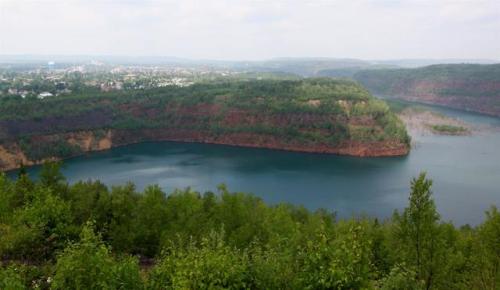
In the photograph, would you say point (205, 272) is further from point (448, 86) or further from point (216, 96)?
point (448, 86)

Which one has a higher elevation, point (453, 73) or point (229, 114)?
point (453, 73)

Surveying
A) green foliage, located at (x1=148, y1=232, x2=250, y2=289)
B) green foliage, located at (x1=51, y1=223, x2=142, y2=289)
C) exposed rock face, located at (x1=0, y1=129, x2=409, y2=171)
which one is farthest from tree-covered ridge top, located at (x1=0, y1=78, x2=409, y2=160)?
green foliage, located at (x1=148, y1=232, x2=250, y2=289)

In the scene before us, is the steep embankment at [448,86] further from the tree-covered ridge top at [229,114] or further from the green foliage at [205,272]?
the green foliage at [205,272]

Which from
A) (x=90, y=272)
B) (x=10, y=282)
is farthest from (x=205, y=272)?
(x=10, y=282)

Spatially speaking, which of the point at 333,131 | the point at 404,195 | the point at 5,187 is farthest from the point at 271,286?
the point at 333,131

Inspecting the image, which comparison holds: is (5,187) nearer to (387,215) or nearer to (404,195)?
(387,215)

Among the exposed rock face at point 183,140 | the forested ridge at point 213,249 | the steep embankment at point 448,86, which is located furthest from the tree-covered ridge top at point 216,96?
the forested ridge at point 213,249

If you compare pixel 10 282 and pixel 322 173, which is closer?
pixel 10 282
